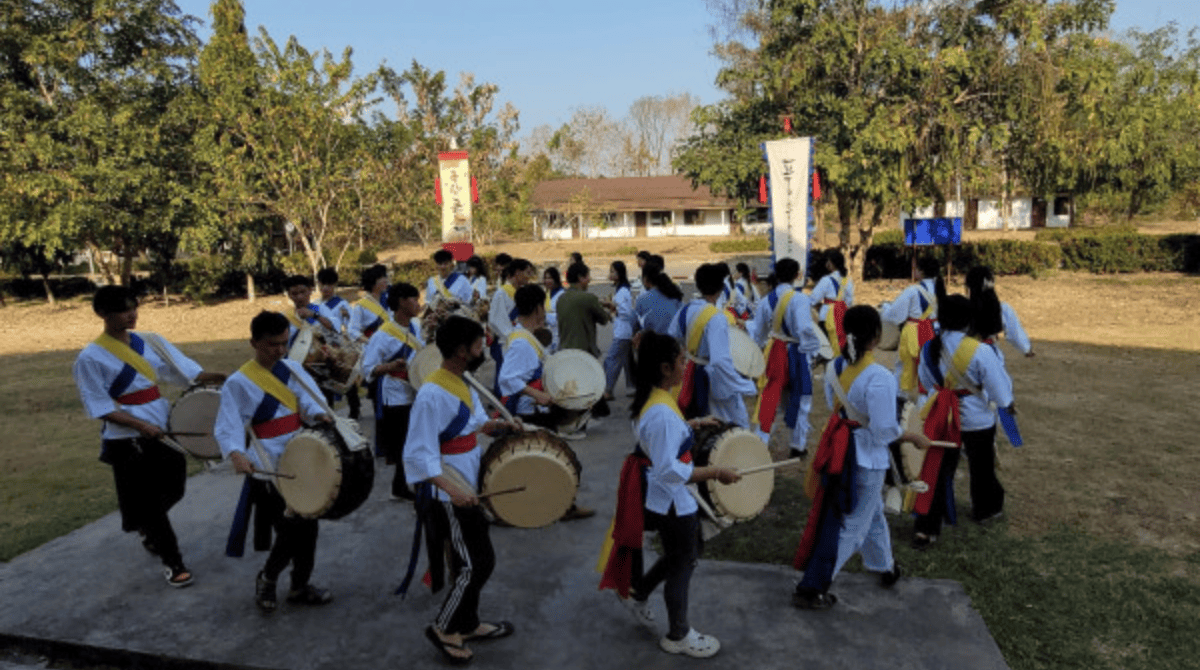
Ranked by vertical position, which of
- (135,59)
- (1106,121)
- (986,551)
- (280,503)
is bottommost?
(986,551)

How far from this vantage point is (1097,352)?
11953 millimetres

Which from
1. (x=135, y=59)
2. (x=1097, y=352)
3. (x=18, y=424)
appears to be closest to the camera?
(x=18, y=424)

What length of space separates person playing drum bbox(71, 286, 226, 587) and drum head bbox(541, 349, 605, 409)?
219cm

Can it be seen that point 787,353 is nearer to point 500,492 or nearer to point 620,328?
point 620,328

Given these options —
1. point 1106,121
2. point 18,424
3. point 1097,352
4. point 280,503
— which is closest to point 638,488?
point 280,503

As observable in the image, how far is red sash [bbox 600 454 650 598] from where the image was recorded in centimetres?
367

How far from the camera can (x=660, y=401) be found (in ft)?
11.5

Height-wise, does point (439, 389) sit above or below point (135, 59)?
below

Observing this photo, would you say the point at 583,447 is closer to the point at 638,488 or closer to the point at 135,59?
the point at 638,488

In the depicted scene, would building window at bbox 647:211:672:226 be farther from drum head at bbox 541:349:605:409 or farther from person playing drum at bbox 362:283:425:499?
drum head at bbox 541:349:605:409

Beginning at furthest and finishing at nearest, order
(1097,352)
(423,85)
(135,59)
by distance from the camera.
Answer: (423,85), (135,59), (1097,352)

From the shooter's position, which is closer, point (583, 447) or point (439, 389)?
point (439, 389)

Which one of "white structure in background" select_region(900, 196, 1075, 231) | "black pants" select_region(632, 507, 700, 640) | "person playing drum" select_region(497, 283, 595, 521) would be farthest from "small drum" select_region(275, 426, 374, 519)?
"white structure in background" select_region(900, 196, 1075, 231)

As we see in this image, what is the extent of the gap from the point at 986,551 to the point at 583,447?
367cm
